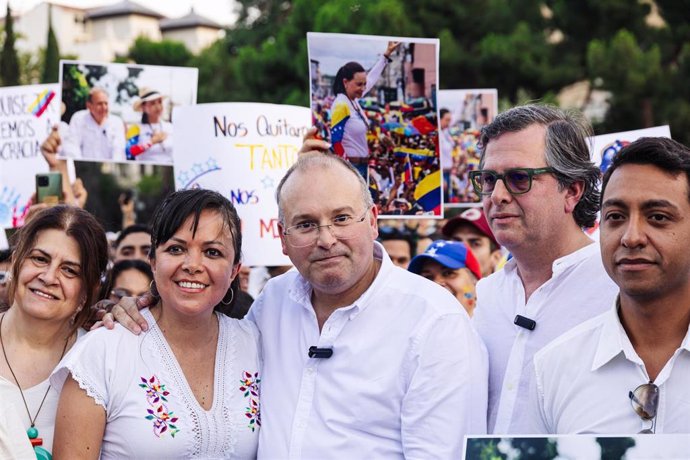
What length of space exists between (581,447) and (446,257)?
2.78 metres

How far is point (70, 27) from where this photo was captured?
254 ft

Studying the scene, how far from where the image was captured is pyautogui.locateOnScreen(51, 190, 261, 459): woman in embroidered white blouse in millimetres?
3451

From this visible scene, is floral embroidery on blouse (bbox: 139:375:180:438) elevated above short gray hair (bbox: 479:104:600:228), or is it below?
below

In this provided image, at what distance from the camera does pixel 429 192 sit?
507cm

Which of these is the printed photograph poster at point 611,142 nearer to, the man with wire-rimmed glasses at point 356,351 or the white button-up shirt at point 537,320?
the white button-up shirt at point 537,320

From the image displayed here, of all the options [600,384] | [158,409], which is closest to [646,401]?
[600,384]

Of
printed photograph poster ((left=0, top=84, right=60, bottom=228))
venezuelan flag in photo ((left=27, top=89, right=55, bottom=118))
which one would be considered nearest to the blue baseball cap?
printed photograph poster ((left=0, top=84, right=60, bottom=228))

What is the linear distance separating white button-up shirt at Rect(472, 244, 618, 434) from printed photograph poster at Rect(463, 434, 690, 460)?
87 cm

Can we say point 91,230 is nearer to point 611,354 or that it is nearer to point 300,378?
point 300,378

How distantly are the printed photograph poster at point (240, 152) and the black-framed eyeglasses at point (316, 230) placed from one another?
216 centimetres

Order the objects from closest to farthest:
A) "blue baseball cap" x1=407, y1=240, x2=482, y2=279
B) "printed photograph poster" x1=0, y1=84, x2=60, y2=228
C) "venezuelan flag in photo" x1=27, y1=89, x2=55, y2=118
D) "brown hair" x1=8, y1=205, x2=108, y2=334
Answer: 1. "brown hair" x1=8, y1=205, x2=108, y2=334
2. "blue baseball cap" x1=407, y1=240, x2=482, y2=279
3. "printed photograph poster" x1=0, y1=84, x2=60, y2=228
4. "venezuelan flag in photo" x1=27, y1=89, x2=55, y2=118

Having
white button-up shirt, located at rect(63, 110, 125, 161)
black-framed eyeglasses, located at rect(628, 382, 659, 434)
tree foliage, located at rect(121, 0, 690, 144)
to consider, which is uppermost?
tree foliage, located at rect(121, 0, 690, 144)

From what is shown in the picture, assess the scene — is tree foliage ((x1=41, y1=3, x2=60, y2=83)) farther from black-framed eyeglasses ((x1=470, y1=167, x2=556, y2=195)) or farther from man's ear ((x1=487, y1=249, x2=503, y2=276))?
black-framed eyeglasses ((x1=470, y1=167, x2=556, y2=195))

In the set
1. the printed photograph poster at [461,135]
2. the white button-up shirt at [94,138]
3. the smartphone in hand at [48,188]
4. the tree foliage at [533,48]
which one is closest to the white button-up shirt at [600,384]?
the smartphone in hand at [48,188]
